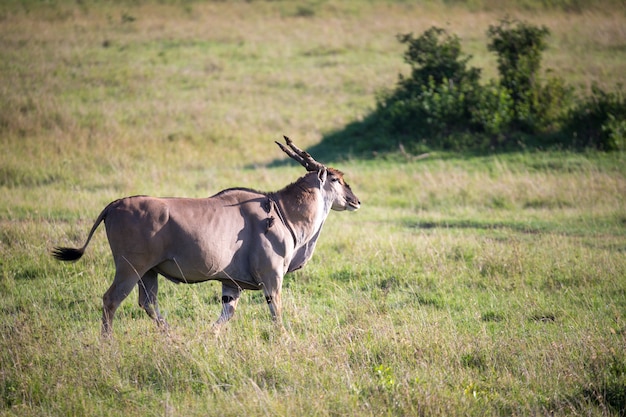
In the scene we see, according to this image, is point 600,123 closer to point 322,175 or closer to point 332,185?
point 332,185

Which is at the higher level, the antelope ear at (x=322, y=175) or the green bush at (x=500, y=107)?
the antelope ear at (x=322, y=175)

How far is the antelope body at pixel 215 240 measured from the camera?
265 inches

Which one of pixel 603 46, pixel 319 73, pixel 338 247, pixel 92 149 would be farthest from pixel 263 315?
pixel 603 46

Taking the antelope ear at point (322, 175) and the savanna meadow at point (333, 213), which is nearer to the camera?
the savanna meadow at point (333, 213)

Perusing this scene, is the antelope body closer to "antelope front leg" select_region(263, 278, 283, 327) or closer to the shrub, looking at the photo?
"antelope front leg" select_region(263, 278, 283, 327)

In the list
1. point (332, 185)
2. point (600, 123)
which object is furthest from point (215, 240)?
point (600, 123)

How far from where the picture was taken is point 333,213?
14703 millimetres

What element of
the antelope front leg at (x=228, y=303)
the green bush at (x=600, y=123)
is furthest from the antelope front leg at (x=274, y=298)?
the green bush at (x=600, y=123)

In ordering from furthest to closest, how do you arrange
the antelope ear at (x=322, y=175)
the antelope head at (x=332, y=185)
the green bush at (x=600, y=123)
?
the green bush at (x=600, y=123) < the antelope head at (x=332, y=185) < the antelope ear at (x=322, y=175)

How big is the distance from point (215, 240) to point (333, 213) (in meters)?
7.79

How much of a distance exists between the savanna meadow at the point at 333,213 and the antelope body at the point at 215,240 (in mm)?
419

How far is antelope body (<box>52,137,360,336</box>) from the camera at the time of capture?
6.73m

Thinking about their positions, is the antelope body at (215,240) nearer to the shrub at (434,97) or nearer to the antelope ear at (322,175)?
the antelope ear at (322,175)

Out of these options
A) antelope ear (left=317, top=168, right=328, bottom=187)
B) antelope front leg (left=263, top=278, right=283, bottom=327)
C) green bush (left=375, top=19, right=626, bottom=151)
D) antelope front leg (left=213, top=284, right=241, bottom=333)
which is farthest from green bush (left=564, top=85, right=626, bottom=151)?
antelope front leg (left=213, top=284, right=241, bottom=333)
